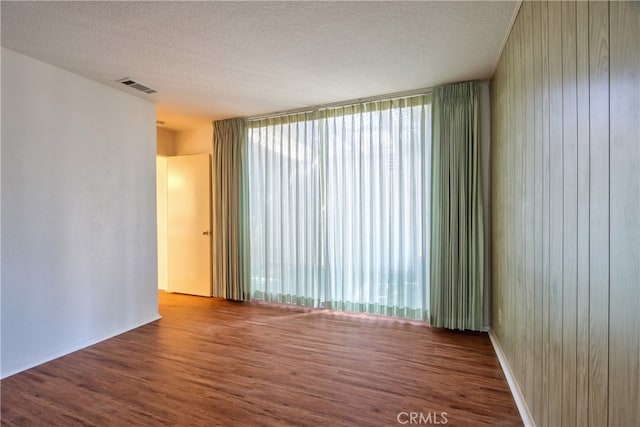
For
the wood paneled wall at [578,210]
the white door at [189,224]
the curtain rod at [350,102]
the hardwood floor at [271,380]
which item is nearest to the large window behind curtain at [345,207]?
the curtain rod at [350,102]

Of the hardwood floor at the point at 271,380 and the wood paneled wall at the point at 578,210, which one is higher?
the wood paneled wall at the point at 578,210

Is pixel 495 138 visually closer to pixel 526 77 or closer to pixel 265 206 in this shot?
pixel 526 77

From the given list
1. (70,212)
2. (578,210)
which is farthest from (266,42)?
(70,212)

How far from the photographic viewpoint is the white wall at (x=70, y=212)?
7.84 feet

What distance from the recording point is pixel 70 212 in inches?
110

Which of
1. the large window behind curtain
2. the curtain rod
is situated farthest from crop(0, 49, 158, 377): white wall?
the curtain rod

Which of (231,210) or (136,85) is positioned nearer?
(136,85)

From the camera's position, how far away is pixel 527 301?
1.83m

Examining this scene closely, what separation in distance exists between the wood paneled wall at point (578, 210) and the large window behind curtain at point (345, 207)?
4.40ft

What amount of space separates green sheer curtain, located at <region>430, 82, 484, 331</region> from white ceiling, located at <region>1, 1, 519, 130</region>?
32cm

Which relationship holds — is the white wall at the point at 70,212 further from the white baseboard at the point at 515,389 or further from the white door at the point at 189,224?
the white baseboard at the point at 515,389

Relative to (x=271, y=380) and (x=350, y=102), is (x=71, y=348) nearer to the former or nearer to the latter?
(x=271, y=380)

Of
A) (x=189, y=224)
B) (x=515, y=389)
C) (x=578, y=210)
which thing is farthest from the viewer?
(x=189, y=224)

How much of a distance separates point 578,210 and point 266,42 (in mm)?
2228
